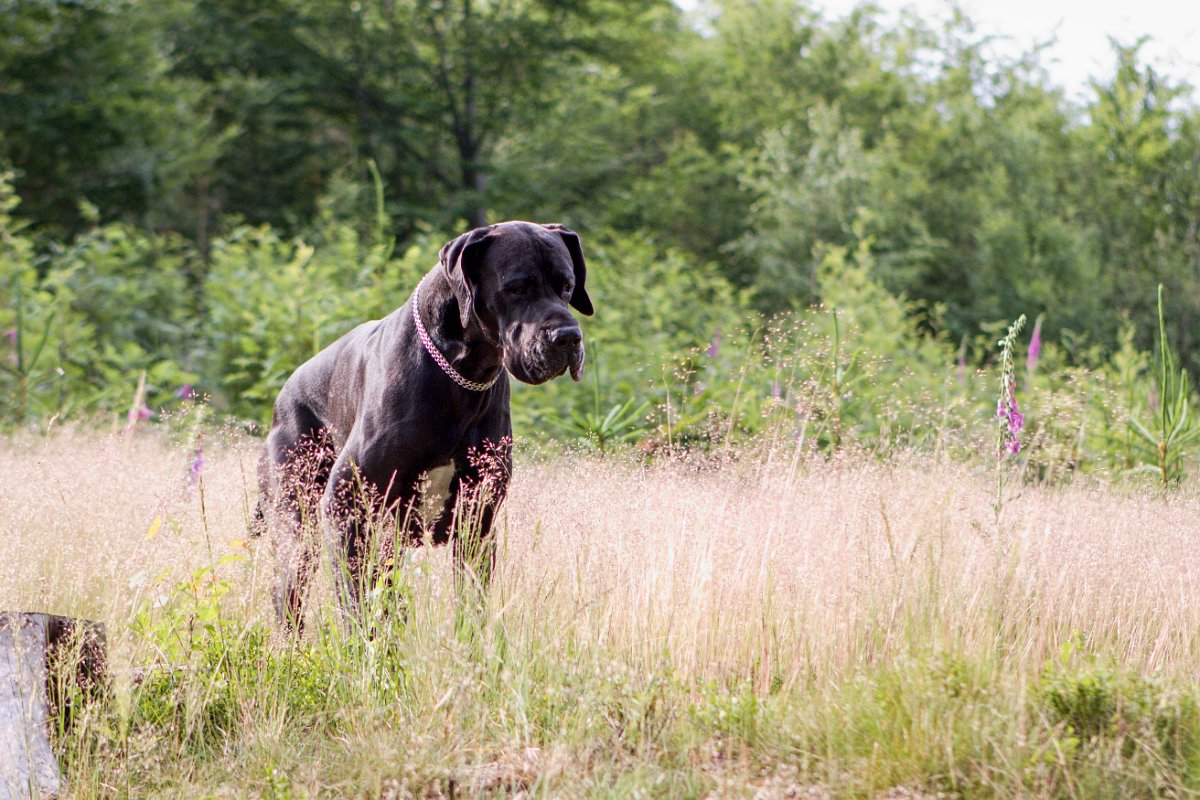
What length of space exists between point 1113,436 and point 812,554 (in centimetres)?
339

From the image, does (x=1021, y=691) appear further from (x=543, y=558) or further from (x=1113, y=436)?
(x=1113, y=436)

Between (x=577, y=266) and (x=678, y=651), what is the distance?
1290 millimetres

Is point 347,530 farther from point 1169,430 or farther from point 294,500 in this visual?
point 1169,430

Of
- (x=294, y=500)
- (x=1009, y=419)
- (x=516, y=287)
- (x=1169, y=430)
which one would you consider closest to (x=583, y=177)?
(x=1169, y=430)

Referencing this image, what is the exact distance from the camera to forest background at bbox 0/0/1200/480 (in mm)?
8789

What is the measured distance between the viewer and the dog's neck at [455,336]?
3393mm

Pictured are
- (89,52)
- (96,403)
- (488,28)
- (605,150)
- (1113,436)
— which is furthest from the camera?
(605,150)

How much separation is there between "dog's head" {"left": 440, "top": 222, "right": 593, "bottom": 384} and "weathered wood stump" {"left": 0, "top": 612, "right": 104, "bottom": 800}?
140 cm

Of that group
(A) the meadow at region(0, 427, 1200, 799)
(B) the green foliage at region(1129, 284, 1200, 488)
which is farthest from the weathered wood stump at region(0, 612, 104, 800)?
(B) the green foliage at region(1129, 284, 1200, 488)

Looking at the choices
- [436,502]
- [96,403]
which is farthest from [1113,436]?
[96,403]

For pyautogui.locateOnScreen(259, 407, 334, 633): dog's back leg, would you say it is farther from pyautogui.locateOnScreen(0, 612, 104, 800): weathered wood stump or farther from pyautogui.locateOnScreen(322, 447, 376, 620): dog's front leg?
pyautogui.locateOnScreen(0, 612, 104, 800): weathered wood stump

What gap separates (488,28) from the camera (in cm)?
1823

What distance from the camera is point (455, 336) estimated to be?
3.44 metres

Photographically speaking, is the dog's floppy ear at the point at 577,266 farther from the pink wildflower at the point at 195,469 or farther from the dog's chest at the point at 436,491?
the pink wildflower at the point at 195,469
